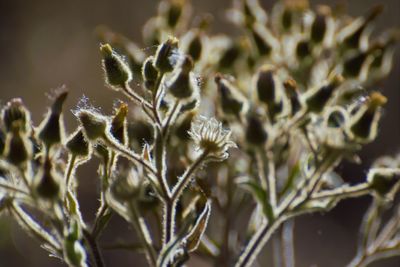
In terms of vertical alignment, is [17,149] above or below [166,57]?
below

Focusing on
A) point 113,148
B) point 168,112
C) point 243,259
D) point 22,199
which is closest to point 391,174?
point 243,259

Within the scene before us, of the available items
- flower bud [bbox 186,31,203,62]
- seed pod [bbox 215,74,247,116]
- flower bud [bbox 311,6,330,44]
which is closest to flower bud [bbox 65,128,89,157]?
seed pod [bbox 215,74,247,116]

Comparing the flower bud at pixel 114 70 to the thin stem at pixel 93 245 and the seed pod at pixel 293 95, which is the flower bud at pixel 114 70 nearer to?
the thin stem at pixel 93 245

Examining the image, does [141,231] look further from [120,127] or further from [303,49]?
[303,49]

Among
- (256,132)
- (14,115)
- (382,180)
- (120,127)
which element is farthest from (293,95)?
(14,115)

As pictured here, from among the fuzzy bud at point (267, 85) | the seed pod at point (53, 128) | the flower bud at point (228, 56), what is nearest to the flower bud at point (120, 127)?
the seed pod at point (53, 128)

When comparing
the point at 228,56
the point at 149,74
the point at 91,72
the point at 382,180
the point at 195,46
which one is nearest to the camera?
the point at 149,74

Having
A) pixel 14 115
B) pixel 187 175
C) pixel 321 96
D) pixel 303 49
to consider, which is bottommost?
pixel 187 175
